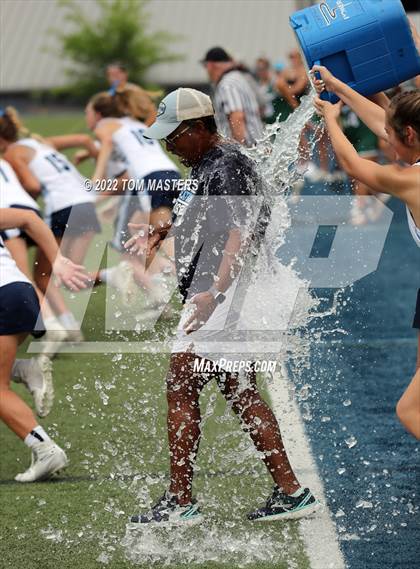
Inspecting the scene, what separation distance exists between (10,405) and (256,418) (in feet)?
4.44

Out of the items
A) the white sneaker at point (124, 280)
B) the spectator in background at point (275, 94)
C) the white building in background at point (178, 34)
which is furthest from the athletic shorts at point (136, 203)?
the white building in background at point (178, 34)

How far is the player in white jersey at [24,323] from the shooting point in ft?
18.2

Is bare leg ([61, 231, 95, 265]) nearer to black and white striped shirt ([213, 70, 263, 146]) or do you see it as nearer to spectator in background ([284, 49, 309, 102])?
black and white striped shirt ([213, 70, 263, 146])

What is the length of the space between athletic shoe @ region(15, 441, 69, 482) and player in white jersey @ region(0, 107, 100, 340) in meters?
2.93

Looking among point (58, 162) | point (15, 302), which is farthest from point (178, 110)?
point (58, 162)

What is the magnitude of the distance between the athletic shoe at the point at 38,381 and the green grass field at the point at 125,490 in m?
0.19

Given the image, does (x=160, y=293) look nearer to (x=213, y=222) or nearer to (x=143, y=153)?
(x=143, y=153)

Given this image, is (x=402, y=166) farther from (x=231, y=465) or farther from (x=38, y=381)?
(x=38, y=381)

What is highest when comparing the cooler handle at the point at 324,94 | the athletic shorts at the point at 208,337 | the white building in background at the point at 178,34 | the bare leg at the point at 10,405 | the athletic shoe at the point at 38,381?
the cooler handle at the point at 324,94

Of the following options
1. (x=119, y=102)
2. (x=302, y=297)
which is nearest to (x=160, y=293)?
(x=119, y=102)

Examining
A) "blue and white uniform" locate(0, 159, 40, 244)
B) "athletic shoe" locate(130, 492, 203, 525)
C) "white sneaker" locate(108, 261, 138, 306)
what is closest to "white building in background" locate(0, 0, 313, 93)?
"white sneaker" locate(108, 261, 138, 306)

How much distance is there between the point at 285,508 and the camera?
4.94 metres

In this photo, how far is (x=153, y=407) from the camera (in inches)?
255

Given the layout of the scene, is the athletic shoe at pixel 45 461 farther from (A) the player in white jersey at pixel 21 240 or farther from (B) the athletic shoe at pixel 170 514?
(A) the player in white jersey at pixel 21 240
